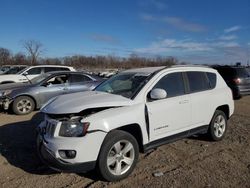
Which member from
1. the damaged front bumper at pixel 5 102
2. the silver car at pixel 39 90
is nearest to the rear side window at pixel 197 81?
the silver car at pixel 39 90

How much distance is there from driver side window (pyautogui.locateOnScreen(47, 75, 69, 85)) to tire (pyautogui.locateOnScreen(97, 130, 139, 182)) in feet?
23.6

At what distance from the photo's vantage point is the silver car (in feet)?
34.6

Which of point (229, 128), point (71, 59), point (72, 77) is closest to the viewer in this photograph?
point (229, 128)

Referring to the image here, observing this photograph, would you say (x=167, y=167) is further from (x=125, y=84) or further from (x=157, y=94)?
(x=125, y=84)

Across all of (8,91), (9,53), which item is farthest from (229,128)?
(9,53)

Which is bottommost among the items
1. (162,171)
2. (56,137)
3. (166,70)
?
(162,171)

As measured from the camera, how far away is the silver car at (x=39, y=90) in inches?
415

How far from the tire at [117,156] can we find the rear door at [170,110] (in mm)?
502

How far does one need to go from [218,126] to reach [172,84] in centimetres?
182

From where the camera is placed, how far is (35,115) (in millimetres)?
10352

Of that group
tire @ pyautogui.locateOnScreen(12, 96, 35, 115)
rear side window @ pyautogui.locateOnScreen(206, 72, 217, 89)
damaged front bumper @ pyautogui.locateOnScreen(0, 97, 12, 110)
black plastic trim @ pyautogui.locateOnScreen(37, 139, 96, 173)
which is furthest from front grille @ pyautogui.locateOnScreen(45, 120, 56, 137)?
damaged front bumper @ pyautogui.locateOnScreen(0, 97, 12, 110)

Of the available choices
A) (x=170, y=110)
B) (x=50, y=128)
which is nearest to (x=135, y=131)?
(x=170, y=110)

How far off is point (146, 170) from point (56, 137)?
163cm

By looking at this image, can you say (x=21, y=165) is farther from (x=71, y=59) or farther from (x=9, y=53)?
(x=9, y=53)
